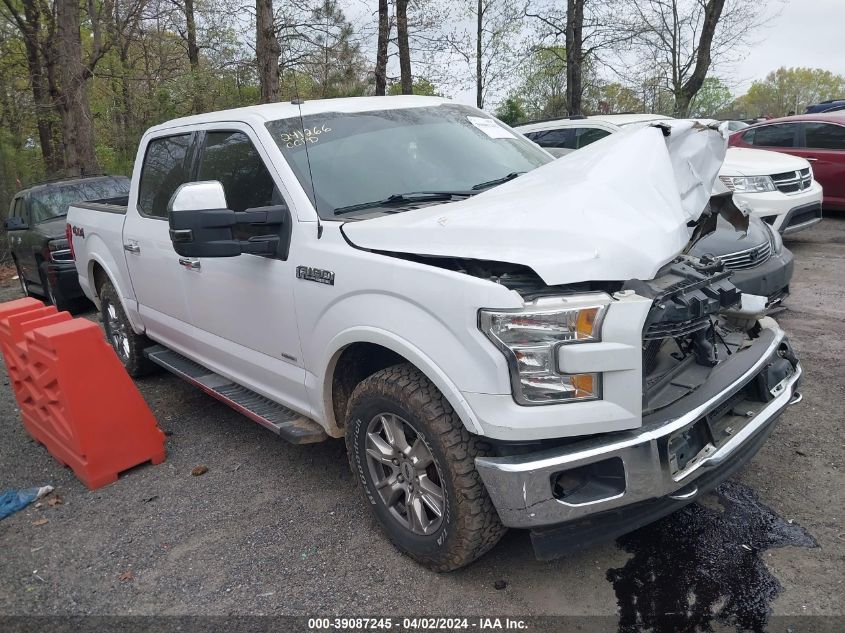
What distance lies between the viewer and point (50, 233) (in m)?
9.05

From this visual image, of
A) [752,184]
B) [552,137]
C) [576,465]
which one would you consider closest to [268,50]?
[552,137]

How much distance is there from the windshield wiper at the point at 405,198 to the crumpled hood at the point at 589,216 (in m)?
0.27

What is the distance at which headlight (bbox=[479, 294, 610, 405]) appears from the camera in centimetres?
241

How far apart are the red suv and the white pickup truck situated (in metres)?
8.36

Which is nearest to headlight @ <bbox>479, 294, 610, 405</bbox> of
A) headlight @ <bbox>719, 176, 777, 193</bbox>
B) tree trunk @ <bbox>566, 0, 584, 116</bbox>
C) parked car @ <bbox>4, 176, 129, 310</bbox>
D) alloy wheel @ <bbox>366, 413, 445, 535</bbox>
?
alloy wheel @ <bbox>366, 413, 445, 535</bbox>

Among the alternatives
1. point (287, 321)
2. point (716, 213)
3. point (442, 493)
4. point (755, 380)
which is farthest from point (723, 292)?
point (287, 321)

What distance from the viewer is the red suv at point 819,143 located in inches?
414

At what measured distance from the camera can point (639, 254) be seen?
257 cm

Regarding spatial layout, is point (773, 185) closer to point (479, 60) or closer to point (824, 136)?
point (824, 136)

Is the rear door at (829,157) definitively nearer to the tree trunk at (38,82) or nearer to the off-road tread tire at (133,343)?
the off-road tread tire at (133,343)

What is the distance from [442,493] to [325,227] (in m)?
1.35

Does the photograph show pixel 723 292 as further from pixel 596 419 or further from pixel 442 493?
pixel 442 493

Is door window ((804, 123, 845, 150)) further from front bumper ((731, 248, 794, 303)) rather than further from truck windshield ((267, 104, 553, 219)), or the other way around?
truck windshield ((267, 104, 553, 219))

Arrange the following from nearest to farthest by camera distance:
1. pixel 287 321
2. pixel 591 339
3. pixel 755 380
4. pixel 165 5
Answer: pixel 591 339, pixel 755 380, pixel 287 321, pixel 165 5
